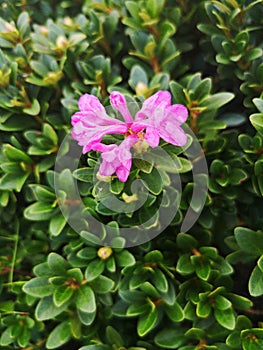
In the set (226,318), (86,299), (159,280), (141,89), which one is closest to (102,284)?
(86,299)

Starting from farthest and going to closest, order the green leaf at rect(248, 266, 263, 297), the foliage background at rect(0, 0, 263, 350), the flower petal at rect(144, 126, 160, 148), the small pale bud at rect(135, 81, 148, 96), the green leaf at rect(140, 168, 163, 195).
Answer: the small pale bud at rect(135, 81, 148, 96)
the foliage background at rect(0, 0, 263, 350)
the green leaf at rect(248, 266, 263, 297)
the green leaf at rect(140, 168, 163, 195)
the flower petal at rect(144, 126, 160, 148)

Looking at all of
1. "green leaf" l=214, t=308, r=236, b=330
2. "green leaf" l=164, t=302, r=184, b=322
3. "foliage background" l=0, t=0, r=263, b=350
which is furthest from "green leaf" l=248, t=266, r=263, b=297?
"green leaf" l=164, t=302, r=184, b=322

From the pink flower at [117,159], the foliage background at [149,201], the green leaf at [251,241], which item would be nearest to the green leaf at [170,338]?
the foliage background at [149,201]

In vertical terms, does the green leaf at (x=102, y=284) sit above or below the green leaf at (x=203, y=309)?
above

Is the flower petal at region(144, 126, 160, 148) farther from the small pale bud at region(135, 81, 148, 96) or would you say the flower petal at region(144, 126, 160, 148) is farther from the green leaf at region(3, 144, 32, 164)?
the green leaf at region(3, 144, 32, 164)

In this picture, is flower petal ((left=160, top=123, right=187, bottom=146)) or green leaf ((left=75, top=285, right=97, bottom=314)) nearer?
flower petal ((left=160, top=123, right=187, bottom=146))

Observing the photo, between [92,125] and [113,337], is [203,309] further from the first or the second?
[92,125]

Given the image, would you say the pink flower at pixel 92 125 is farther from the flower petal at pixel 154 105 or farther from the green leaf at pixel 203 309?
the green leaf at pixel 203 309
